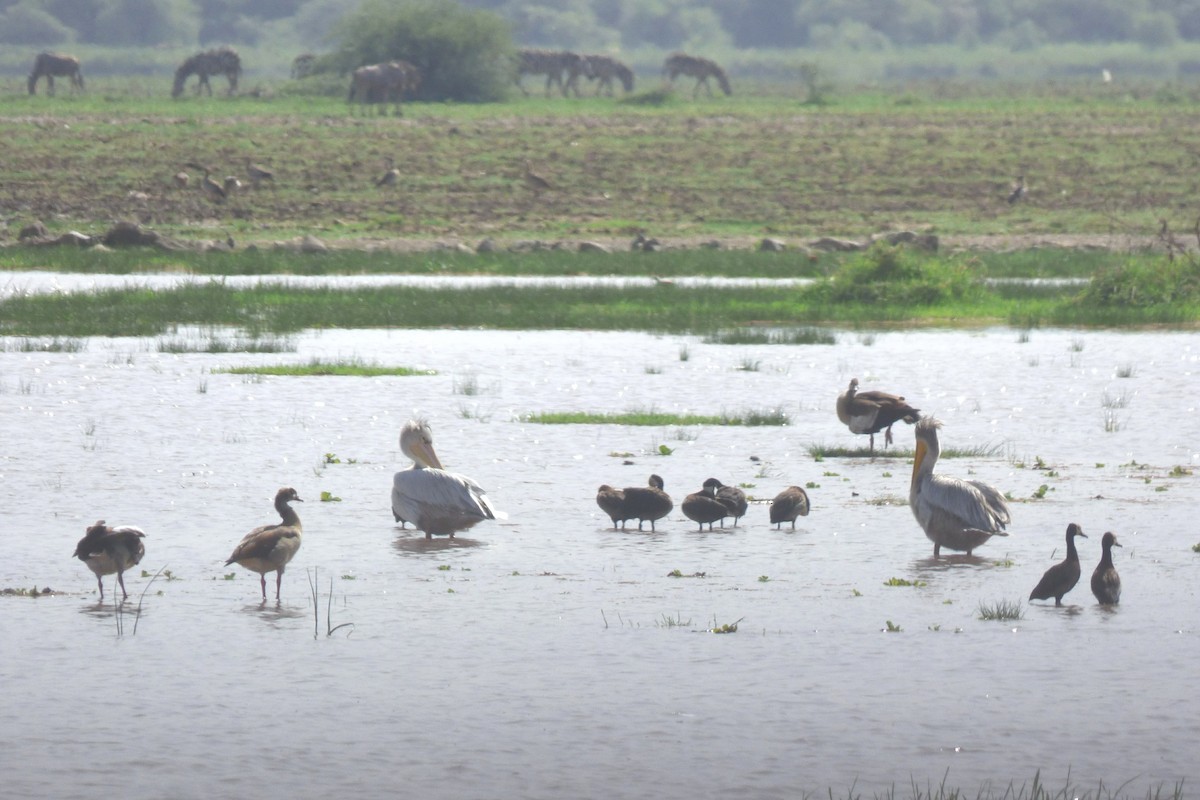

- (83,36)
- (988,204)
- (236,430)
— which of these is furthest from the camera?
(83,36)

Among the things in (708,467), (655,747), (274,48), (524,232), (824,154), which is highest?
(274,48)

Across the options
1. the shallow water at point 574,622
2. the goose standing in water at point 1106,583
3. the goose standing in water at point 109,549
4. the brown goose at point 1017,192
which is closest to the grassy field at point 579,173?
the brown goose at point 1017,192

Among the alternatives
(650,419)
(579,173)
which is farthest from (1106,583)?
(579,173)

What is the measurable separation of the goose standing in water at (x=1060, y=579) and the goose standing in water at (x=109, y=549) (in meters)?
4.14

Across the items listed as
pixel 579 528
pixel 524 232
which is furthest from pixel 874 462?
pixel 524 232

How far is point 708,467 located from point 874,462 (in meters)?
1.24

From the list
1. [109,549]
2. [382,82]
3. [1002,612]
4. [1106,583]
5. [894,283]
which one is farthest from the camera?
[382,82]

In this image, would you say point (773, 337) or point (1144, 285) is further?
point (1144, 285)

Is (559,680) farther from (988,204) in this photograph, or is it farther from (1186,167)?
(1186,167)

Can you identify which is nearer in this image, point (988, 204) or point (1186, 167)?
point (988, 204)

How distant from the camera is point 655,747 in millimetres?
6980

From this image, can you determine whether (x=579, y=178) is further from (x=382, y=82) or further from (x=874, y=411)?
(x=874, y=411)

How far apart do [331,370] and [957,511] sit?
371 inches

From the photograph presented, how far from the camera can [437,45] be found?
6159 centimetres
